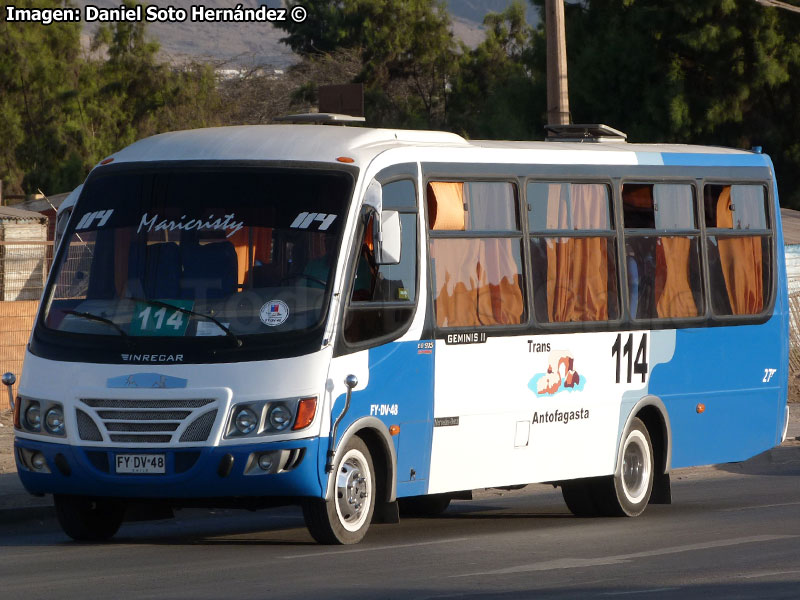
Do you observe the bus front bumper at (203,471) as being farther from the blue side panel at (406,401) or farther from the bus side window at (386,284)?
the bus side window at (386,284)

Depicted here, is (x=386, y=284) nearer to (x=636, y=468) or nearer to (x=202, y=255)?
(x=202, y=255)

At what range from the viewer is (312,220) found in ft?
34.9

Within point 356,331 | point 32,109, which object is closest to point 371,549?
point 356,331

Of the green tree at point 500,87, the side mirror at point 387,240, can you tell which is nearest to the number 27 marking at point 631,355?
the side mirror at point 387,240

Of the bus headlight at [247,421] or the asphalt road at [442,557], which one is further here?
the bus headlight at [247,421]

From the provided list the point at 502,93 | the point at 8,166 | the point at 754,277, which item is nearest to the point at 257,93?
the point at 8,166

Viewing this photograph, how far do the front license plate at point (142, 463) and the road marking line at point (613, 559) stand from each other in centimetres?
209

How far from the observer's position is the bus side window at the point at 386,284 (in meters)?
10.6

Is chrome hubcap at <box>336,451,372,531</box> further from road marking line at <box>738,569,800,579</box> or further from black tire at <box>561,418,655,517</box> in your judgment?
black tire at <box>561,418,655,517</box>

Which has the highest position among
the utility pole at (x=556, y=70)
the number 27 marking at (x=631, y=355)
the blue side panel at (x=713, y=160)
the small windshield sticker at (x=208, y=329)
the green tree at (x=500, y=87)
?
the green tree at (x=500, y=87)

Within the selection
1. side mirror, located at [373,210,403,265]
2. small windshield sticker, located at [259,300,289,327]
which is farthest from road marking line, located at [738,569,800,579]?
small windshield sticker, located at [259,300,289,327]

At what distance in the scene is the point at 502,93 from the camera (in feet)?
146

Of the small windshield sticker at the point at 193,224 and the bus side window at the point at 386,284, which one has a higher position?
the small windshield sticker at the point at 193,224

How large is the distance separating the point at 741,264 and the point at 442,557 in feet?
18.0
